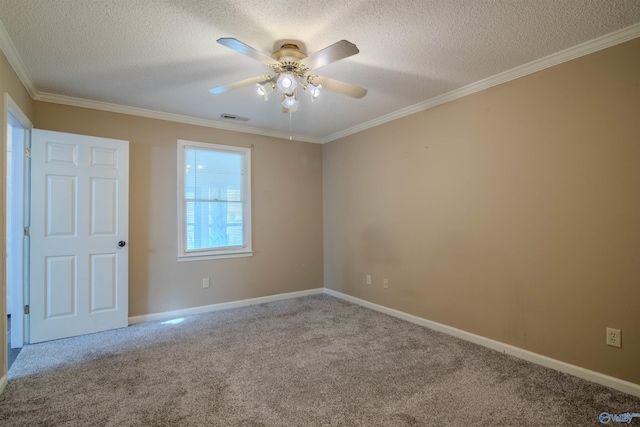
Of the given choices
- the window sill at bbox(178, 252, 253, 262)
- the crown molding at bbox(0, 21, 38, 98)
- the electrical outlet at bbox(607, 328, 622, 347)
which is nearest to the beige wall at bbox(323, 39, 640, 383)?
the electrical outlet at bbox(607, 328, 622, 347)

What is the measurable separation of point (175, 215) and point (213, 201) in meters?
0.50

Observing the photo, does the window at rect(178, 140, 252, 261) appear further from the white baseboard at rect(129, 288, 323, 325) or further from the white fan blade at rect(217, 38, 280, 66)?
the white fan blade at rect(217, 38, 280, 66)

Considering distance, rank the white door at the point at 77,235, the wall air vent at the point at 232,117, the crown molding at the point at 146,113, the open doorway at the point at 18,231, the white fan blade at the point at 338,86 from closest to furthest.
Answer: the white fan blade at the point at 338,86, the open doorway at the point at 18,231, the white door at the point at 77,235, the crown molding at the point at 146,113, the wall air vent at the point at 232,117

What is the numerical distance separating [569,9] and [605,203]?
1315 mm

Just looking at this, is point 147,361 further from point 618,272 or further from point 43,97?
point 618,272

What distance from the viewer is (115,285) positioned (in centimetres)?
346

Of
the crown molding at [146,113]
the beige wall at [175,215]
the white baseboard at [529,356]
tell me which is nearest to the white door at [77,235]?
the beige wall at [175,215]

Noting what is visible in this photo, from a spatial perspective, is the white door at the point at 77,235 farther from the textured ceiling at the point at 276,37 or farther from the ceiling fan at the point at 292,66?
the ceiling fan at the point at 292,66

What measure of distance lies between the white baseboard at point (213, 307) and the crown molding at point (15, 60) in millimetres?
2511

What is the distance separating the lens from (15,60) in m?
2.46

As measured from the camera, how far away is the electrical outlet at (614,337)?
7.22 ft

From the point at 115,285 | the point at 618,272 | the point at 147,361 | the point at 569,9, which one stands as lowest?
the point at 147,361

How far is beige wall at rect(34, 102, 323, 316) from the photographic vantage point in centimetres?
366

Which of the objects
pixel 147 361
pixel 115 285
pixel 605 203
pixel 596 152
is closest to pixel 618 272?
pixel 605 203
